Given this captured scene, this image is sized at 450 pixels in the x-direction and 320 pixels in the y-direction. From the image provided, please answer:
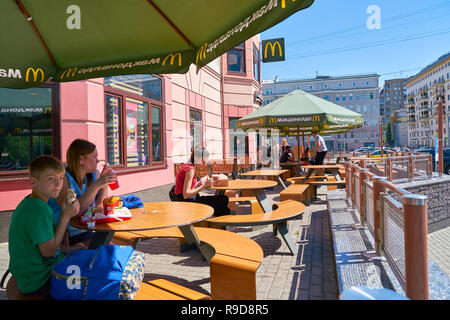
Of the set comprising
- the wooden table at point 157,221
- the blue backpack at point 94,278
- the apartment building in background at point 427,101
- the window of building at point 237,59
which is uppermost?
the apartment building in background at point 427,101

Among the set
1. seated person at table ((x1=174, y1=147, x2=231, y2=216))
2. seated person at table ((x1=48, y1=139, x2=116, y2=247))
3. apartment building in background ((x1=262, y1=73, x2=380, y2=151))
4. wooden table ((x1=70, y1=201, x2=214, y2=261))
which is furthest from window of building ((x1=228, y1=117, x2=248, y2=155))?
apartment building in background ((x1=262, y1=73, x2=380, y2=151))

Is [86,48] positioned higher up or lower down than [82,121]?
higher up

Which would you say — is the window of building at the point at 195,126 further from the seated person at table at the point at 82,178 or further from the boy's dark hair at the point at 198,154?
the seated person at table at the point at 82,178

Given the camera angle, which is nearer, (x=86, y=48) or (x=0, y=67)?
(x=0, y=67)

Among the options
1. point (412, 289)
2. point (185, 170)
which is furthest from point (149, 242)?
point (412, 289)

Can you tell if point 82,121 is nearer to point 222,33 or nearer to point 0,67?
point 0,67

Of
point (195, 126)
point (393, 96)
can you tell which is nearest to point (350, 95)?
point (195, 126)

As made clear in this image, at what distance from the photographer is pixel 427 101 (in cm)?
10706

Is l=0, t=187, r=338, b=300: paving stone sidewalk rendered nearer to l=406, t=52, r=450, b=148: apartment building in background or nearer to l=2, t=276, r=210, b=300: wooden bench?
l=2, t=276, r=210, b=300: wooden bench

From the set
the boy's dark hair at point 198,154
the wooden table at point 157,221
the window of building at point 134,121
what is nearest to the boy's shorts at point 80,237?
the wooden table at point 157,221

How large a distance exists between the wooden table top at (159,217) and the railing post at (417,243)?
5.32 feet

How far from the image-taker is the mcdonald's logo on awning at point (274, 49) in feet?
36.5

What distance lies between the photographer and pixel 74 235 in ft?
9.77
